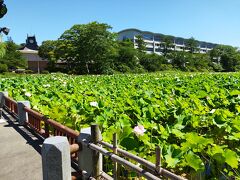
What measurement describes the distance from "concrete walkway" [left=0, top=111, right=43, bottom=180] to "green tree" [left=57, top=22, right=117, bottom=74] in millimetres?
36845

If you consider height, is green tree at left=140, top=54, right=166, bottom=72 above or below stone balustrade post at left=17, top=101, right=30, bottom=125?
above

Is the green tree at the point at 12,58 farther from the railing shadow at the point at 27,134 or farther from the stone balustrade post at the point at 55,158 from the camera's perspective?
the stone balustrade post at the point at 55,158

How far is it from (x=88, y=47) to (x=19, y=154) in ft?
129

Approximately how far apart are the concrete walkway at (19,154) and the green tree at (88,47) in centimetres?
3685

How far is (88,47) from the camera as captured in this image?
44.2 m

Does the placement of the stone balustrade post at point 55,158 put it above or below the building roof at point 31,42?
below

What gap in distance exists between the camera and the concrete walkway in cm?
483

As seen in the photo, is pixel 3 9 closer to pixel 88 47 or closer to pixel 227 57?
pixel 88 47

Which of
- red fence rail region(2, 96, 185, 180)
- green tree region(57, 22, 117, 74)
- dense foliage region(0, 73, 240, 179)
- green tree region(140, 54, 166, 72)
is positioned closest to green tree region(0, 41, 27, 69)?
green tree region(57, 22, 117, 74)

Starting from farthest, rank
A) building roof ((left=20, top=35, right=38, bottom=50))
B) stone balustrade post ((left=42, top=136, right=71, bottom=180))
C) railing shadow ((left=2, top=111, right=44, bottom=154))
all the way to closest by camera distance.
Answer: building roof ((left=20, top=35, right=38, bottom=50))
railing shadow ((left=2, top=111, right=44, bottom=154))
stone balustrade post ((left=42, top=136, right=71, bottom=180))

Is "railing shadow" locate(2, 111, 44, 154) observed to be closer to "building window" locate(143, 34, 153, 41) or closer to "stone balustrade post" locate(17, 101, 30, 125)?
"stone balustrade post" locate(17, 101, 30, 125)

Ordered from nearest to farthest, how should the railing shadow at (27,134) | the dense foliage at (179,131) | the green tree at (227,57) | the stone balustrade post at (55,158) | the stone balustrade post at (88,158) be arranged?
the dense foliage at (179,131) < the stone balustrade post at (55,158) < the stone balustrade post at (88,158) < the railing shadow at (27,134) < the green tree at (227,57)

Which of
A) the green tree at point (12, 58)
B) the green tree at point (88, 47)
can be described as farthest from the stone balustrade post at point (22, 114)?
the green tree at point (12, 58)

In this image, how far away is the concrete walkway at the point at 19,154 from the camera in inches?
190
